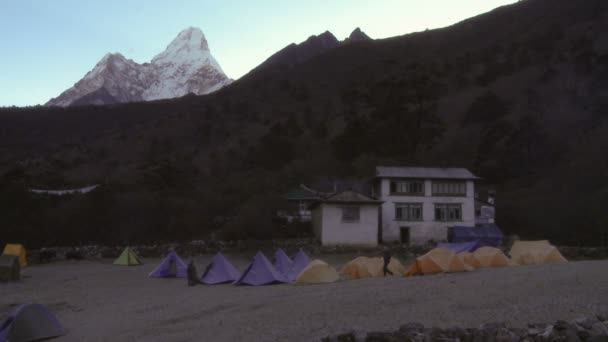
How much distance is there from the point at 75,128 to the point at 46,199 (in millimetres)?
59779

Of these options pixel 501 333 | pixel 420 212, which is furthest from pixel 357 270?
pixel 420 212

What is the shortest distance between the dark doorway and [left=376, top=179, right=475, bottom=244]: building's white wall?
0.89 ft

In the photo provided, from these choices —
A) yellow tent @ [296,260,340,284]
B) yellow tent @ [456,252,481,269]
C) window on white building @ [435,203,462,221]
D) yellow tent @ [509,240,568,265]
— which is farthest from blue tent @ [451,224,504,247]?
yellow tent @ [296,260,340,284]

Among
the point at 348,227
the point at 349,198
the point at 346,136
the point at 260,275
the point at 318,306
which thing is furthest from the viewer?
the point at 346,136

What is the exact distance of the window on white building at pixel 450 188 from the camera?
4294 centimetres

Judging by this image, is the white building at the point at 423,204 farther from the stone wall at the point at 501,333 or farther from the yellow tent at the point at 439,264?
the stone wall at the point at 501,333

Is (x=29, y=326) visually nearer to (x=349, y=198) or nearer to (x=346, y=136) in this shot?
(x=349, y=198)

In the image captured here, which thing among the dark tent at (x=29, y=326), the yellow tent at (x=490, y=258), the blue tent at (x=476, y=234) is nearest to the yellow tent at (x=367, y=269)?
the yellow tent at (x=490, y=258)

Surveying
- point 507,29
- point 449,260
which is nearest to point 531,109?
point 507,29

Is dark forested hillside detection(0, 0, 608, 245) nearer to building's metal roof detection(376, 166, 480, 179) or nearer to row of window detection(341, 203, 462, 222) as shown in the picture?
row of window detection(341, 203, 462, 222)

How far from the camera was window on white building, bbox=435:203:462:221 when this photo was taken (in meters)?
42.6

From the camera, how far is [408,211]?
1693 inches

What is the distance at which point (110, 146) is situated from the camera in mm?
90438

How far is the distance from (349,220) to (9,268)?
2204cm
